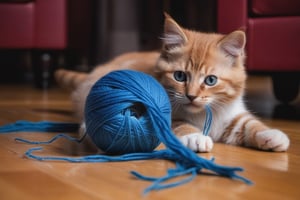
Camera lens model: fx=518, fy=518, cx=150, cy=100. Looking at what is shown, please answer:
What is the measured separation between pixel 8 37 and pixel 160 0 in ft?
6.17

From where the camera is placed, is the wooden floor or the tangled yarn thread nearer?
the wooden floor

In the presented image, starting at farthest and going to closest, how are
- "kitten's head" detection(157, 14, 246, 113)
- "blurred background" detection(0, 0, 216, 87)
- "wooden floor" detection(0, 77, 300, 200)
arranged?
"blurred background" detection(0, 0, 216, 87), "kitten's head" detection(157, 14, 246, 113), "wooden floor" detection(0, 77, 300, 200)

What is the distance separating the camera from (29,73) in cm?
444

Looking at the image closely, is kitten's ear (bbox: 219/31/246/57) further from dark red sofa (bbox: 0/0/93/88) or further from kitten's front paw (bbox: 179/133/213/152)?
dark red sofa (bbox: 0/0/93/88)

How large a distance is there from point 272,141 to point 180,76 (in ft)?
1.00

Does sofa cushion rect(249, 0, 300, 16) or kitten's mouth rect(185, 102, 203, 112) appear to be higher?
sofa cushion rect(249, 0, 300, 16)

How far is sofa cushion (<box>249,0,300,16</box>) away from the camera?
1.90 meters

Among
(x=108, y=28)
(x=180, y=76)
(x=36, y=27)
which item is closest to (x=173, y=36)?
(x=180, y=76)

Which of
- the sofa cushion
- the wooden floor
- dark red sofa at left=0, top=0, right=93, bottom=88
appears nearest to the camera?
the wooden floor

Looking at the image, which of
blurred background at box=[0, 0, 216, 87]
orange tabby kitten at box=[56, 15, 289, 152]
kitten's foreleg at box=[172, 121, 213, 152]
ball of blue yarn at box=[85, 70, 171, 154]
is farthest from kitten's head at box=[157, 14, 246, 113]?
blurred background at box=[0, 0, 216, 87]

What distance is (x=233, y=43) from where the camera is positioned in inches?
57.0

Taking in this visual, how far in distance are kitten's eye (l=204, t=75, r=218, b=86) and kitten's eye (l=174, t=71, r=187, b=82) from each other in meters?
0.06

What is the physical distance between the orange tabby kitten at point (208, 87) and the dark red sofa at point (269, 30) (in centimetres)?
46

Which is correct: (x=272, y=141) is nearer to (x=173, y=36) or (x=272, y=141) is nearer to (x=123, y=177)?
(x=173, y=36)
